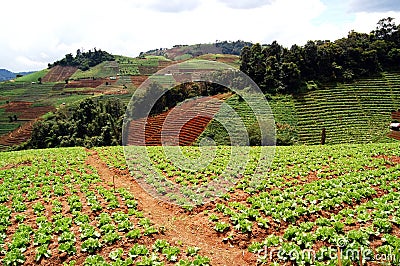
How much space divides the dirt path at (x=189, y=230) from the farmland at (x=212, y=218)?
1.6 inches

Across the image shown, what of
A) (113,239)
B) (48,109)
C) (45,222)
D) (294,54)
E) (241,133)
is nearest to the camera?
(113,239)

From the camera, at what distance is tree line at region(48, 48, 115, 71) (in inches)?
7200

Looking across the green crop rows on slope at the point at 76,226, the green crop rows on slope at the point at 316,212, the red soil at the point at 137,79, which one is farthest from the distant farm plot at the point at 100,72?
the green crop rows on slope at the point at 316,212

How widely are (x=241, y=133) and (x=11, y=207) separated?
37.4m

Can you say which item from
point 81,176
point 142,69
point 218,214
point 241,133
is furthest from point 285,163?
point 142,69

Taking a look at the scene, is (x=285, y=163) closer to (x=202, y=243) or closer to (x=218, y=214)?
(x=218, y=214)

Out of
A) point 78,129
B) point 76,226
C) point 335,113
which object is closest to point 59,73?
point 78,129

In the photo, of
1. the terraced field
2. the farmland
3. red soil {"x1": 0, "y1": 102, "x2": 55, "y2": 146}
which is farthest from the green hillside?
red soil {"x1": 0, "y1": 102, "x2": 55, "y2": 146}

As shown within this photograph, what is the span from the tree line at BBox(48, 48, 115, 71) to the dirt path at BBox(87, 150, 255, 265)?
581 ft

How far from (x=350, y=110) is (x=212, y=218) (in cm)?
5204

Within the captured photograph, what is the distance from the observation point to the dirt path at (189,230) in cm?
1031

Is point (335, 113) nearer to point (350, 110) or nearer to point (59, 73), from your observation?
point (350, 110)

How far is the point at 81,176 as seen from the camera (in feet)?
65.9

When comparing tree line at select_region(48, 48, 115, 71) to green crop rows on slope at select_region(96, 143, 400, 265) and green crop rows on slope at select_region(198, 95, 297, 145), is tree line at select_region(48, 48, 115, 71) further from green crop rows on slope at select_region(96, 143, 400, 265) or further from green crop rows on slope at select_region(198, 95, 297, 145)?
green crop rows on slope at select_region(96, 143, 400, 265)
